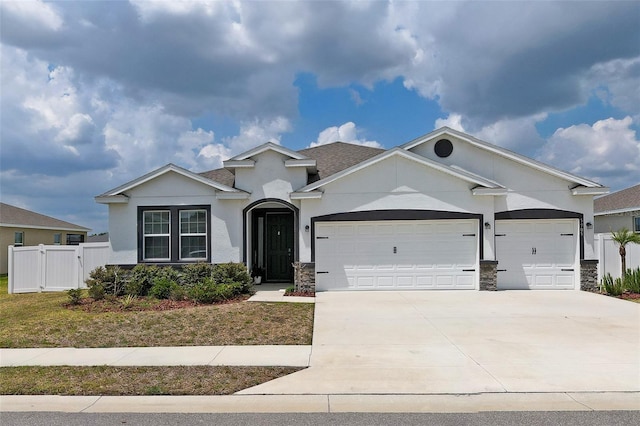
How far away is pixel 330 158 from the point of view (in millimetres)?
18094

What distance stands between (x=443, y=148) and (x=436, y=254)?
160 inches

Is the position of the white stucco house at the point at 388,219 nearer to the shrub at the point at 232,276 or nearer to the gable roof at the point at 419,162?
the gable roof at the point at 419,162

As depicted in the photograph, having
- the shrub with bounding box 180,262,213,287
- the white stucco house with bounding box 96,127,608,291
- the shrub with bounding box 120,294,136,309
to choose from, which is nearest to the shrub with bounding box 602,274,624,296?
the white stucco house with bounding box 96,127,608,291

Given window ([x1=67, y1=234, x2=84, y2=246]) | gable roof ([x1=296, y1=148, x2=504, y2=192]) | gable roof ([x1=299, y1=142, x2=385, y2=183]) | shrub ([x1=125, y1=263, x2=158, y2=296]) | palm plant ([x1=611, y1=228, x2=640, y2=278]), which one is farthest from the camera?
window ([x1=67, y1=234, x2=84, y2=246])

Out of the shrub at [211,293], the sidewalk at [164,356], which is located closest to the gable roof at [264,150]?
the shrub at [211,293]

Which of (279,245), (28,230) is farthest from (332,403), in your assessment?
(28,230)

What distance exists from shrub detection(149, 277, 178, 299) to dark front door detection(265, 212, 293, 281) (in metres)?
4.09

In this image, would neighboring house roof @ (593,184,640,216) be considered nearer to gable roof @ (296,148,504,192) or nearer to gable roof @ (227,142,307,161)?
gable roof @ (296,148,504,192)

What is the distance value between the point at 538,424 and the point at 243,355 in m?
4.36

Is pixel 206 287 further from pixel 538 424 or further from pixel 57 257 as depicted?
pixel 538 424

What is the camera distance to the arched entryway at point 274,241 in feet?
51.1

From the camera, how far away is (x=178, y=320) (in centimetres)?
934

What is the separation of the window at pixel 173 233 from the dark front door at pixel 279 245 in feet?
8.15

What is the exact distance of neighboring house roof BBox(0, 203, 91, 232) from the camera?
24.2 meters
